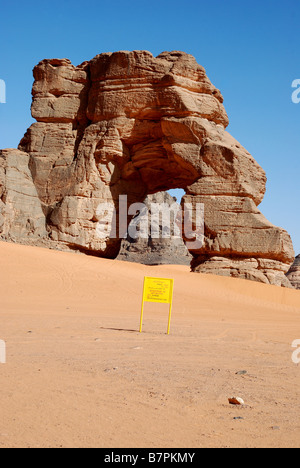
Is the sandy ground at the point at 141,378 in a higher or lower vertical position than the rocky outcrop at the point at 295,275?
higher

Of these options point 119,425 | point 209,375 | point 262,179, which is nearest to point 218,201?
point 262,179

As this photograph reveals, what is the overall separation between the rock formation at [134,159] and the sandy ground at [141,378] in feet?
22.4

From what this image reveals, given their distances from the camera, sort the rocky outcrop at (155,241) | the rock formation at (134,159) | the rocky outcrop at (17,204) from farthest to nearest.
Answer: the rocky outcrop at (155,241) < the rocky outcrop at (17,204) < the rock formation at (134,159)

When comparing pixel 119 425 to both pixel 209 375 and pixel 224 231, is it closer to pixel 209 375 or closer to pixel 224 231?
pixel 209 375

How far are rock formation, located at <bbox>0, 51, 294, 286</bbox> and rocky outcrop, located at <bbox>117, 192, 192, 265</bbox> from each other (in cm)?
1700

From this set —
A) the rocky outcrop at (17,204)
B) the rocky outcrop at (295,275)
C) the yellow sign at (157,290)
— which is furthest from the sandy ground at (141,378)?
the rocky outcrop at (295,275)

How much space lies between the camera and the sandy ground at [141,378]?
2680mm

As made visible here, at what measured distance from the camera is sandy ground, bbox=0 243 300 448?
268 cm

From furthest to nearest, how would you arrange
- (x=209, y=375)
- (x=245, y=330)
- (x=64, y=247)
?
(x=64, y=247) → (x=245, y=330) → (x=209, y=375)

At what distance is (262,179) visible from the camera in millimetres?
18781

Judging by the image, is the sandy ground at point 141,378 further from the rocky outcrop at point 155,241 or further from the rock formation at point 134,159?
the rocky outcrop at point 155,241

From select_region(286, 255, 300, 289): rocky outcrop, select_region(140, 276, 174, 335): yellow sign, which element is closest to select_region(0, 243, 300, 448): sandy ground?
select_region(140, 276, 174, 335): yellow sign
